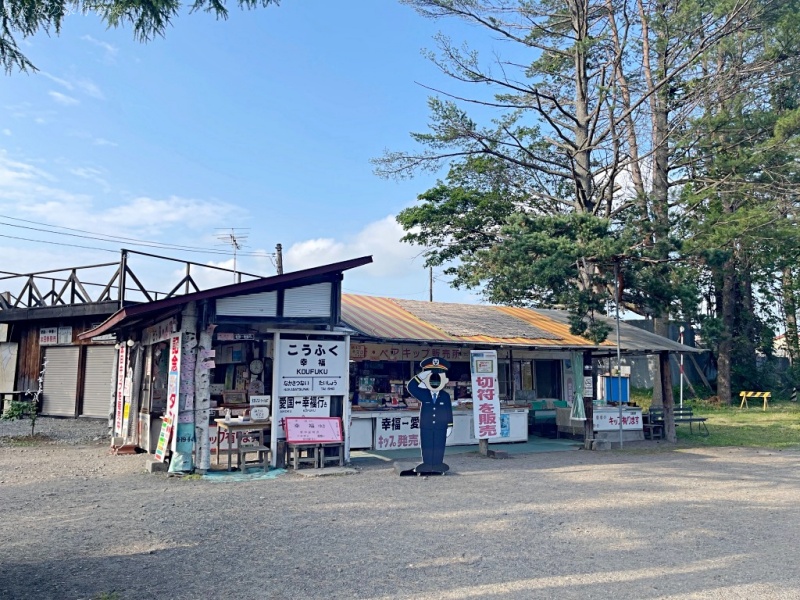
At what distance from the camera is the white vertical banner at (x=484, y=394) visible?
12.1 meters

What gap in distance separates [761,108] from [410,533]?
2020 cm

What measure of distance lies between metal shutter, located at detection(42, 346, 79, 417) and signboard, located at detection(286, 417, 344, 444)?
11.0 metres

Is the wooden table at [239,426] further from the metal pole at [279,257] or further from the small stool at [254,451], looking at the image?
the metal pole at [279,257]

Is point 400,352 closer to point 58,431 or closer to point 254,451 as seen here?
point 254,451

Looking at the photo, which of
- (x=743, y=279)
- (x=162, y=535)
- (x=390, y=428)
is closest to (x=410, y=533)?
(x=162, y=535)

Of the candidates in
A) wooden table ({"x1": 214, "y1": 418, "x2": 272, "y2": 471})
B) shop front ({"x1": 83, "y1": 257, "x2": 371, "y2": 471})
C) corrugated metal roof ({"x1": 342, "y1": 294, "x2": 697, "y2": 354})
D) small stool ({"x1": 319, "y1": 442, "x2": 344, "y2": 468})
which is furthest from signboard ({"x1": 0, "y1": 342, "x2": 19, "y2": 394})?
small stool ({"x1": 319, "y1": 442, "x2": 344, "y2": 468})

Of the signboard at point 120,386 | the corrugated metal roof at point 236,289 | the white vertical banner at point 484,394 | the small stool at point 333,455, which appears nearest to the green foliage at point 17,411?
the signboard at point 120,386

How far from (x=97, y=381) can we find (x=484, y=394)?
11.8 meters

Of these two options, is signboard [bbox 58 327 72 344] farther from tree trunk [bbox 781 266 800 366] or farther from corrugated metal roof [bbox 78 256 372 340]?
tree trunk [bbox 781 266 800 366]

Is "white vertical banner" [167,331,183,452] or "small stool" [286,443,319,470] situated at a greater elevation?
"white vertical banner" [167,331,183,452]

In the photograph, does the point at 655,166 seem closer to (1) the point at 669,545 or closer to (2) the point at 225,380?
(2) the point at 225,380

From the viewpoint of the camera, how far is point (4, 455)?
11875 millimetres

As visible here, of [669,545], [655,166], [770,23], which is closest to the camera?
[669,545]

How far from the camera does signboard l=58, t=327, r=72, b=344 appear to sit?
18156mm
